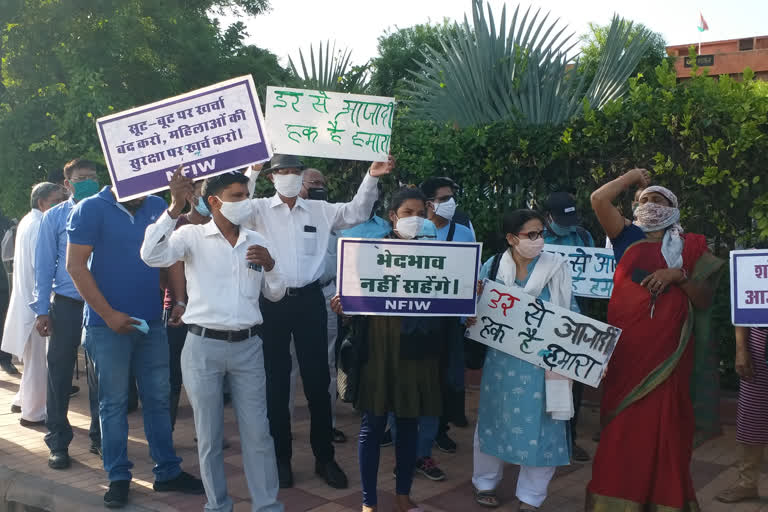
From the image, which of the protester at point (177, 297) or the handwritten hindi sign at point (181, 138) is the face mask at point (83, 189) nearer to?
the protester at point (177, 297)

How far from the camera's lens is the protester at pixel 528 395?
4242 mm

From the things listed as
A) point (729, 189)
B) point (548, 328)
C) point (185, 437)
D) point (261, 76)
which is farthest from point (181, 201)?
point (261, 76)

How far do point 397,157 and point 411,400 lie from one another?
12.7 feet

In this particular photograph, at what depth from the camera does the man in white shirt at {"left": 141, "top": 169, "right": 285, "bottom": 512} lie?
3.89m

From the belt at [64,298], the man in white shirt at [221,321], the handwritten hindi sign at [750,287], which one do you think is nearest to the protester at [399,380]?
the man in white shirt at [221,321]

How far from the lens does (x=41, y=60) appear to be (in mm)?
13484

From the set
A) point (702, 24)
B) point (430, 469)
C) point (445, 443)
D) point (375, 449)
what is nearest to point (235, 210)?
point (375, 449)

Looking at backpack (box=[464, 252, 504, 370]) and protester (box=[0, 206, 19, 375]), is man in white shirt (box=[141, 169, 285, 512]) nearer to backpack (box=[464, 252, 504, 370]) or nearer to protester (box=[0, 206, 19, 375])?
backpack (box=[464, 252, 504, 370])

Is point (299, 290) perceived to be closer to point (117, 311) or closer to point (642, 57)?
point (117, 311)

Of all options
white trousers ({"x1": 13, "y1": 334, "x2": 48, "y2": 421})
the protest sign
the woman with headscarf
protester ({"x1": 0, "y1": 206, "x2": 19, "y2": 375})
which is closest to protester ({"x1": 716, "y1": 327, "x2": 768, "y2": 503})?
the woman with headscarf

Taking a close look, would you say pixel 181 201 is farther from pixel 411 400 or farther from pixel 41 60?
pixel 41 60

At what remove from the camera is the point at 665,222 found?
4.08 metres

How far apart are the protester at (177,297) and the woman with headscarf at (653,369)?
2.60 metres

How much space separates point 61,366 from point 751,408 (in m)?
4.72
